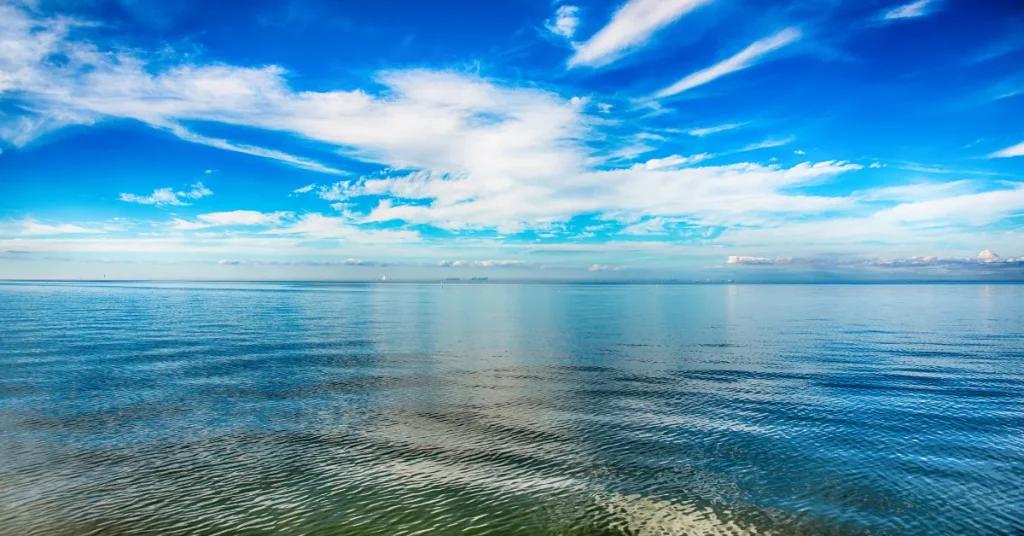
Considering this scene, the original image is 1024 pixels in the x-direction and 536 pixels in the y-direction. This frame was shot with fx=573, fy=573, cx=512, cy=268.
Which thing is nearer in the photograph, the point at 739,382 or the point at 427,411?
the point at 427,411

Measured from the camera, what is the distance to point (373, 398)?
30.5 metres

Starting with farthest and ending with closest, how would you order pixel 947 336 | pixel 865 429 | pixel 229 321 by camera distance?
pixel 229 321, pixel 947 336, pixel 865 429

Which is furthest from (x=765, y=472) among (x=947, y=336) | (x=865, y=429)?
(x=947, y=336)

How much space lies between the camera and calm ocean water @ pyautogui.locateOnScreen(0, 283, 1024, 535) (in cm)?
1611

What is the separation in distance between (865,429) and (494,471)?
16.5 m

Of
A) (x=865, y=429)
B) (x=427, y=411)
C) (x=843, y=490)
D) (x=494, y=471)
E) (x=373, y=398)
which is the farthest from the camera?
(x=373, y=398)

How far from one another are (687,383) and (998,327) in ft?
189

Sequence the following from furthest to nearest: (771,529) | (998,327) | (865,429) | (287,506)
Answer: (998,327)
(865,429)
(287,506)
(771,529)

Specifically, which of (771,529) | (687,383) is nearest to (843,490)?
(771,529)

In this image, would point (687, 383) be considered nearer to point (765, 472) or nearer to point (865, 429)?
point (865, 429)

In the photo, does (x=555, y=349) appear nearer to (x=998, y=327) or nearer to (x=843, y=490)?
(x=843, y=490)

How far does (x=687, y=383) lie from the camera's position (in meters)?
34.3

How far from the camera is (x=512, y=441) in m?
22.8

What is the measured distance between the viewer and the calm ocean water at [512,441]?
1611 centimetres
